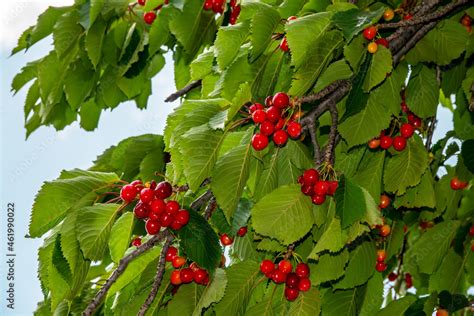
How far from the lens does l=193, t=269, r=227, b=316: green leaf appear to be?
2.05 meters

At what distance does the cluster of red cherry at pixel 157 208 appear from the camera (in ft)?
6.93

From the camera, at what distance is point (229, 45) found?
8.04 ft

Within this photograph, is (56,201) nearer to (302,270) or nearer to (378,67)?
(302,270)

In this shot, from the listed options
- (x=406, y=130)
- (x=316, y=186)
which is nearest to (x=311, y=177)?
(x=316, y=186)

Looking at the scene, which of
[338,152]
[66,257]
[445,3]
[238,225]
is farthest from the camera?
[445,3]

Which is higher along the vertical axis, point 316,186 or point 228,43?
point 228,43

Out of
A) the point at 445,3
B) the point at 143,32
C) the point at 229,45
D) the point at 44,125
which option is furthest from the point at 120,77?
the point at 445,3

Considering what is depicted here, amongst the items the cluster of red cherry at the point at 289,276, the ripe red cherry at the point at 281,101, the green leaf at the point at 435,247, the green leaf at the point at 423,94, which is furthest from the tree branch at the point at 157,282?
the green leaf at the point at 435,247

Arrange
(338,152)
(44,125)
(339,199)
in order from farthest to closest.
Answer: (44,125) < (338,152) < (339,199)

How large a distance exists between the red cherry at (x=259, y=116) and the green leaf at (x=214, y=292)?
1.76ft

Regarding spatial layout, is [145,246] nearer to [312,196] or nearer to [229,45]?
[312,196]

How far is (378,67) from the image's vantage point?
2273mm

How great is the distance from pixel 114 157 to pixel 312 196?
1997mm

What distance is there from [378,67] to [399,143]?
17.3 inches
